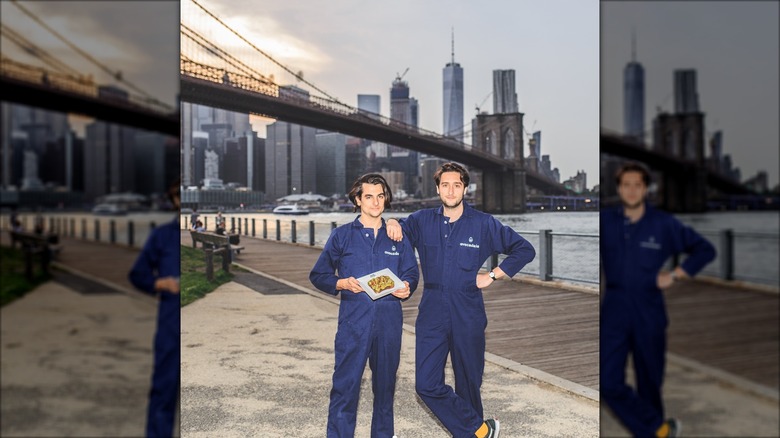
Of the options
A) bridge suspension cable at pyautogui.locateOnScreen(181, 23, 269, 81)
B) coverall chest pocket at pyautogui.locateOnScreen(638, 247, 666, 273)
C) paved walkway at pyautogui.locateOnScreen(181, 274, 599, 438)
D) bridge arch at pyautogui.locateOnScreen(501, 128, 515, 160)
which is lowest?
paved walkway at pyautogui.locateOnScreen(181, 274, 599, 438)

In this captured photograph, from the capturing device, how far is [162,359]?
3199 millimetres

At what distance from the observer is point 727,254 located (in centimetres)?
267

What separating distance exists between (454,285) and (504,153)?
747 mm

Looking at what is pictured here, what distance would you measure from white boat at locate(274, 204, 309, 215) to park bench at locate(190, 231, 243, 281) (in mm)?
294

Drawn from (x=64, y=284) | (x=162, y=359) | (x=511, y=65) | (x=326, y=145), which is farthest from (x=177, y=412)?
(x=511, y=65)

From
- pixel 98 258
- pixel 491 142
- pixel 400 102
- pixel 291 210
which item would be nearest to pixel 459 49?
pixel 400 102

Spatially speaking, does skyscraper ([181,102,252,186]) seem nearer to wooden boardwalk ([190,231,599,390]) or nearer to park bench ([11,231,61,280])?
wooden boardwalk ([190,231,599,390])

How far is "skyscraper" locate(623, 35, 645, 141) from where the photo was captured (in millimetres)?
2840

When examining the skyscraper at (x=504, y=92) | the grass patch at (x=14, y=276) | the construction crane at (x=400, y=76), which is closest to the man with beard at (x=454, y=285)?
the skyscraper at (x=504, y=92)

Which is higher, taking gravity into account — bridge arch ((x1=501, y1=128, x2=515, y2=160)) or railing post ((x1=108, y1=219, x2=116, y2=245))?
bridge arch ((x1=501, y1=128, x2=515, y2=160))

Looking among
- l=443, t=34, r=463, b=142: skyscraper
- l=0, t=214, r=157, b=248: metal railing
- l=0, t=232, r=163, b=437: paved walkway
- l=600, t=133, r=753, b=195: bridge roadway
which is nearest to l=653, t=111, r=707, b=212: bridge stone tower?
l=600, t=133, r=753, b=195: bridge roadway

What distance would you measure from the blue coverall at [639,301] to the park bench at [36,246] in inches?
104

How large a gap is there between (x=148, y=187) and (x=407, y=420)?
5.58 feet

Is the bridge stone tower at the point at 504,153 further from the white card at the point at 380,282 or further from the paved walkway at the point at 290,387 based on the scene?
the paved walkway at the point at 290,387
